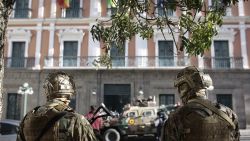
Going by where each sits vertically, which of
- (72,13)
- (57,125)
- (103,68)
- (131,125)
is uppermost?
(72,13)

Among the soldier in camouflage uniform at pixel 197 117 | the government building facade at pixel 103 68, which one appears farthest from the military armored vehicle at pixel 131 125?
the soldier in camouflage uniform at pixel 197 117

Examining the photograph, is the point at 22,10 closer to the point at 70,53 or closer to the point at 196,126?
the point at 70,53

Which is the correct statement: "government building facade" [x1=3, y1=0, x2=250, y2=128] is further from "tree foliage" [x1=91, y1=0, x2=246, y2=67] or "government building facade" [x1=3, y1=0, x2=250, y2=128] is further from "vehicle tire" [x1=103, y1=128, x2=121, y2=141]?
"tree foliage" [x1=91, y1=0, x2=246, y2=67]

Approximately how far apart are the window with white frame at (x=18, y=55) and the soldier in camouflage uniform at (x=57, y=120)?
21947mm

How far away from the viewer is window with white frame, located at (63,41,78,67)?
23.0 meters

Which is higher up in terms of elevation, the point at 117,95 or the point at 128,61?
the point at 128,61

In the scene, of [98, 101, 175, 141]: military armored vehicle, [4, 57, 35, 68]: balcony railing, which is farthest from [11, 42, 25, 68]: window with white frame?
[98, 101, 175, 141]: military armored vehicle

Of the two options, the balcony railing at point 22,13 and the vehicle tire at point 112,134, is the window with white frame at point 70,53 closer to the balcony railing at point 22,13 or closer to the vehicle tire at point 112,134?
the balcony railing at point 22,13

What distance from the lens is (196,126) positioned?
6.34ft

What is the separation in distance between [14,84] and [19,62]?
1.49m

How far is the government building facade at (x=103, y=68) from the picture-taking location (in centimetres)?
2212

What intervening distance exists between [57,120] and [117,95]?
20762 millimetres

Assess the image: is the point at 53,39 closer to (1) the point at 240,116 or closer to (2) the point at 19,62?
(2) the point at 19,62

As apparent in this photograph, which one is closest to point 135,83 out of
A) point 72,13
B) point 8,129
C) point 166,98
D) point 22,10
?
point 166,98
